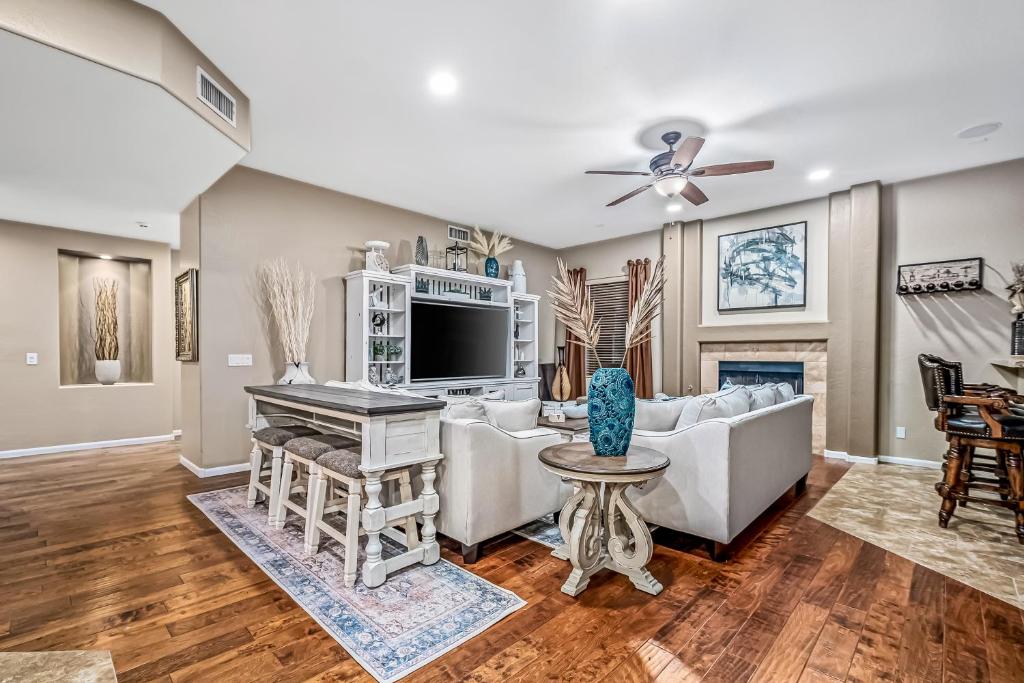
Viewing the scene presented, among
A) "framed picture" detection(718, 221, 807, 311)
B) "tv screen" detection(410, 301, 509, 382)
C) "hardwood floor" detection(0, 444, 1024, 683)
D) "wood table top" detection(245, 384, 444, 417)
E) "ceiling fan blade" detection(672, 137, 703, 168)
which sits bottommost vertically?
"hardwood floor" detection(0, 444, 1024, 683)

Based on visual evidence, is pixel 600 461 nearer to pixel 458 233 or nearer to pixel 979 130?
pixel 979 130

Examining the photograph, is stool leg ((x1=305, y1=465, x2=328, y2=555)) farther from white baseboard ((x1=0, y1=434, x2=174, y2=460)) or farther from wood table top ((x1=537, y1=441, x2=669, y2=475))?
white baseboard ((x1=0, y1=434, x2=174, y2=460))

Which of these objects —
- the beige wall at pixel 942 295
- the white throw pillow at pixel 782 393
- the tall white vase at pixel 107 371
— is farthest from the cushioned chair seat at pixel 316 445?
the beige wall at pixel 942 295

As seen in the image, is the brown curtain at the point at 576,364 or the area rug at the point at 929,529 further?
the brown curtain at the point at 576,364

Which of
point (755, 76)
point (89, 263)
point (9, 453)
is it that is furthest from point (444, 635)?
point (89, 263)

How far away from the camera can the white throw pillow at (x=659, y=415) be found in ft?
8.95

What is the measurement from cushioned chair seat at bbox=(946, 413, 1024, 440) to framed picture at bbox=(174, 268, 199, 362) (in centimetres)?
566

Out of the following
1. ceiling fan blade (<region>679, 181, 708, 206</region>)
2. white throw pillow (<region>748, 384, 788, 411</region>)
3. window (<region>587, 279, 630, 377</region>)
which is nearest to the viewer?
white throw pillow (<region>748, 384, 788, 411</region>)

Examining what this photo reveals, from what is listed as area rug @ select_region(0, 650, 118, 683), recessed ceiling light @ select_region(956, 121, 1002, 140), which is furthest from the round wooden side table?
recessed ceiling light @ select_region(956, 121, 1002, 140)

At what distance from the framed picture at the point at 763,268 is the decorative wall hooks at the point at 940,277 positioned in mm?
879

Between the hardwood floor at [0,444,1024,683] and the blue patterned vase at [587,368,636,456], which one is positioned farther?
the blue patterned vase at [587,368,636,456]

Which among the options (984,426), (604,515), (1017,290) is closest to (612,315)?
(1017,290)

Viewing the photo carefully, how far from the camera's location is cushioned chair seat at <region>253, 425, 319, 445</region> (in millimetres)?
2941

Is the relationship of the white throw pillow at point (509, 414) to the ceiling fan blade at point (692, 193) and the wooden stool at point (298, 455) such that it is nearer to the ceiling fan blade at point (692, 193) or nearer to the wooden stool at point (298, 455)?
the wooden stool at point (298, 455)
